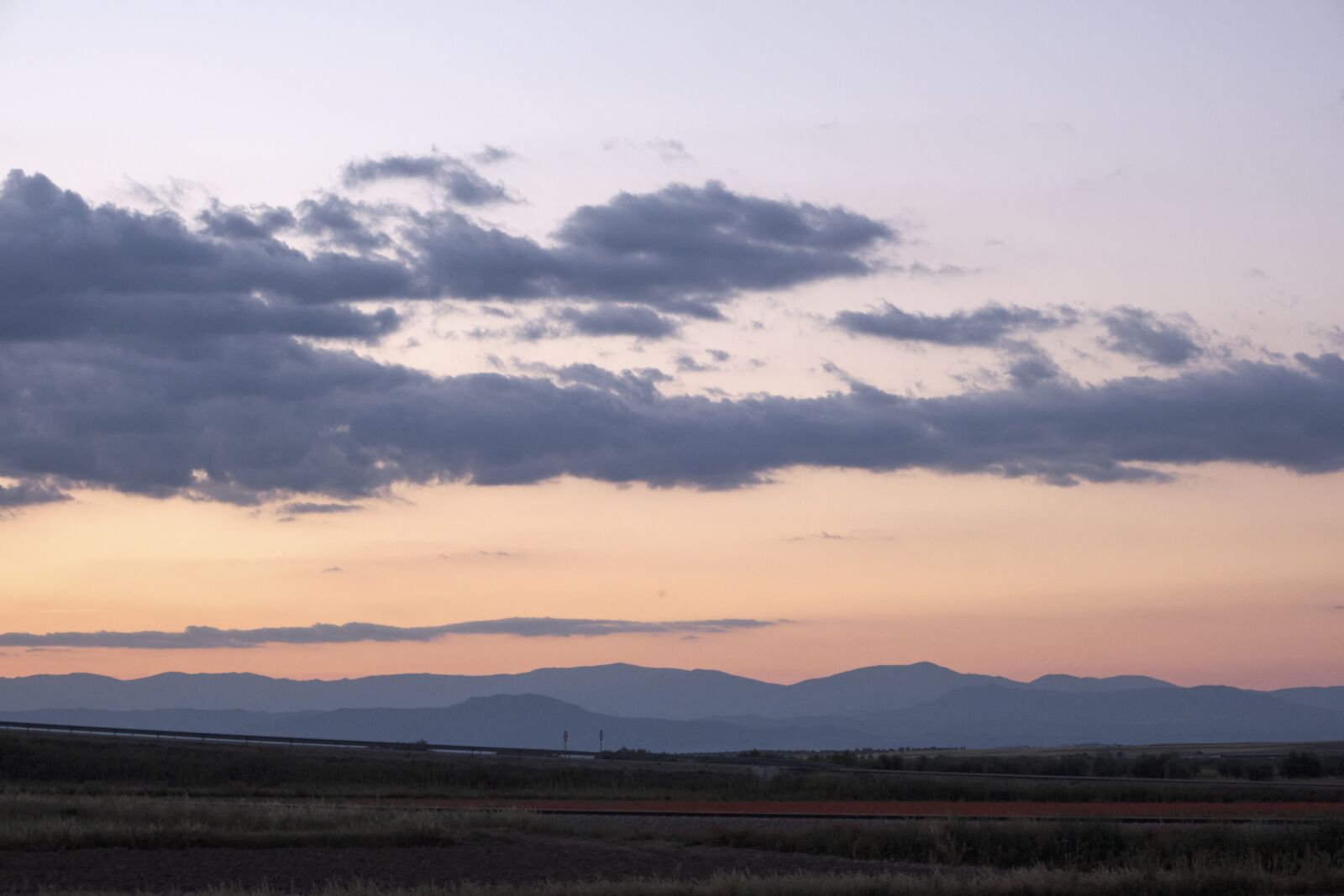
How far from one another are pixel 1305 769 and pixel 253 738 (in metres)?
55.0

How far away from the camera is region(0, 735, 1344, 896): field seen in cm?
2227

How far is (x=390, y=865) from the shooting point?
1070 inches

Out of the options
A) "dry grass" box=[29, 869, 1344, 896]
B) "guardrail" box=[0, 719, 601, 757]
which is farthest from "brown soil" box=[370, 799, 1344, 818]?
"guardrail" box=[0, 719, 601, 757]

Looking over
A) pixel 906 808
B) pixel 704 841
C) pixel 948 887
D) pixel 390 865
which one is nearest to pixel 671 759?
pixel 906 808

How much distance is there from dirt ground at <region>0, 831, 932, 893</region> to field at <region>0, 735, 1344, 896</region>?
79mm

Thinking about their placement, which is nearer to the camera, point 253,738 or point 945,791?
point 945,791

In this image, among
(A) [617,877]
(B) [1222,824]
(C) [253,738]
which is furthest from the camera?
(C) [253,738]

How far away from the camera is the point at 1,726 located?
250ft

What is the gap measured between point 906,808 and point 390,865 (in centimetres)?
1776

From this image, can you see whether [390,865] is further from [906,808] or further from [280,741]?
[280,741]

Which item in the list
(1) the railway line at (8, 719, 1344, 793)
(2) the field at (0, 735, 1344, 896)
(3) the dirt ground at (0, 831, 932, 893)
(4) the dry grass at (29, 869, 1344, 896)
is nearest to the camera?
(4) the dry grass at (29, 869, 1344, 896)

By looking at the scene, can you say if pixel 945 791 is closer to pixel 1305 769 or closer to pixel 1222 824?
pixel 1222 824

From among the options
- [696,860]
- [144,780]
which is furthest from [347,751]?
[696,860]

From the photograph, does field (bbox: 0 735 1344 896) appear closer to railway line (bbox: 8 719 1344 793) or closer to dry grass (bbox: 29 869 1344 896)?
dry grass (bbox: 29 869 1344 896)
